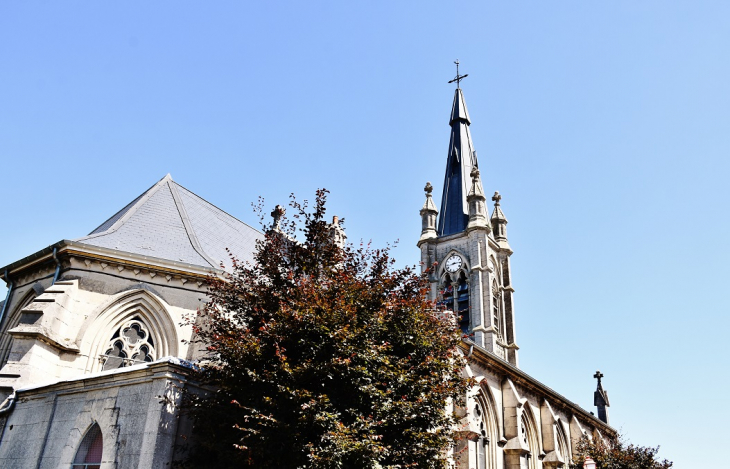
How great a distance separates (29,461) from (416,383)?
7935 millimetres

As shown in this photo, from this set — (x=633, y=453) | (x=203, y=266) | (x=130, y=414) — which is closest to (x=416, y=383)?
(x=130, y=414)

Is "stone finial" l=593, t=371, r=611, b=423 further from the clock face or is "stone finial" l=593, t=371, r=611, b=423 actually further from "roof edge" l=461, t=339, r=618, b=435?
the clock face

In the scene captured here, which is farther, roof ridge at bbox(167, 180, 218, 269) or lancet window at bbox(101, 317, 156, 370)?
roof ridge at bbox(167, 180, 218, 269)

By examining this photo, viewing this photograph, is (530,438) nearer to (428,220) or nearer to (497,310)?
(497,310)

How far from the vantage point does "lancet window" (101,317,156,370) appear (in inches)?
548

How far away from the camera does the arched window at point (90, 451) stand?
10.1m

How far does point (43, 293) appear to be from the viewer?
1359cm

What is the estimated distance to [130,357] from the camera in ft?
46.2

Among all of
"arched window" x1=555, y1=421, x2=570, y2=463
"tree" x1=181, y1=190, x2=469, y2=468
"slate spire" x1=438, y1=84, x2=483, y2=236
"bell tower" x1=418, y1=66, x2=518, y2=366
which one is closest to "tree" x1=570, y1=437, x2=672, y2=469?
"arched window" x1=555, y1=421, x2=570, y2=463

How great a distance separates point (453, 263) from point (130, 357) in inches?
1117

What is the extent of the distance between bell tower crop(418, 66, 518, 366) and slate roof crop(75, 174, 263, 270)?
17.2m

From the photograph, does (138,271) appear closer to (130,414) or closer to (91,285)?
(91,285)

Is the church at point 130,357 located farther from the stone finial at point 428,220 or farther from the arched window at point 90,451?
the stone finial at point 428,220

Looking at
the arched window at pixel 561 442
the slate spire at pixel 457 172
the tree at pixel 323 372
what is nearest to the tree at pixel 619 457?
the arched window at pixel 561 442
